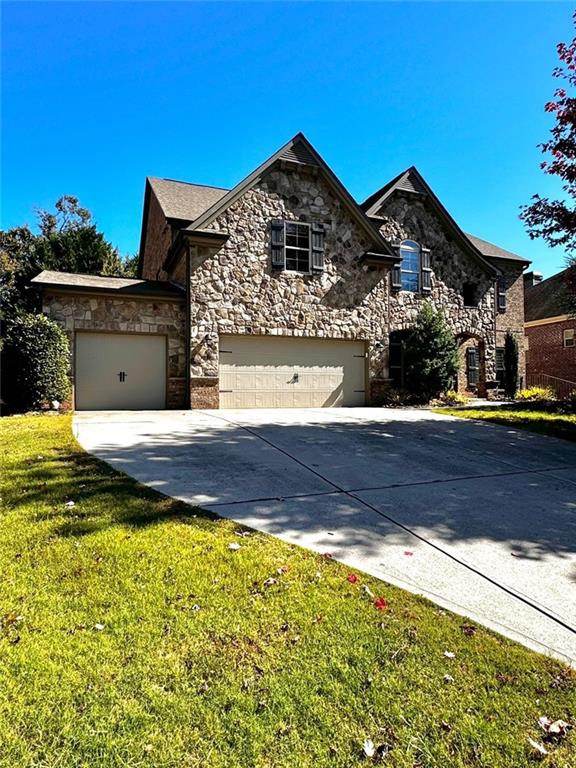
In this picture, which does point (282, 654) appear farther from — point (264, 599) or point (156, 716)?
point (156, 716)

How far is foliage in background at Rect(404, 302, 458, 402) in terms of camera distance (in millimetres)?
15094

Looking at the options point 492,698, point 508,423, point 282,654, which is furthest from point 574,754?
point 508,423

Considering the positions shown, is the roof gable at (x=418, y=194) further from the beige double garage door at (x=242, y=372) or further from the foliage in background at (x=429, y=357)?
the beige double garage door at (x=242, y=372)

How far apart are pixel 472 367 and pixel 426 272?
465cm

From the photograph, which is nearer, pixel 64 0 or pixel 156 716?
pixel 156 716

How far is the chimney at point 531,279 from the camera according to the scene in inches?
1179

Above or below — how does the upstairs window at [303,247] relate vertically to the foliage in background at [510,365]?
above

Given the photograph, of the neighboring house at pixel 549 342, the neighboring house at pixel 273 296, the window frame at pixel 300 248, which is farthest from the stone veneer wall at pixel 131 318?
the neighboring house at pixel 549 342

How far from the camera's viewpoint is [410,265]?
16.3 metres

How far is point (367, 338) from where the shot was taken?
48.7ft

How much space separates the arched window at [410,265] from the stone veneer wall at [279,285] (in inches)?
55.4

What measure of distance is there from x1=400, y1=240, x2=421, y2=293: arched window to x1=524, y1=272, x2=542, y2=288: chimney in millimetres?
17917

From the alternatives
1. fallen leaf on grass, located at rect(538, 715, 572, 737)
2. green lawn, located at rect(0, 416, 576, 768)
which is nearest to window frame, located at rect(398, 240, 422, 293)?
green lawn, located at rect(0, 416, 576, 768)

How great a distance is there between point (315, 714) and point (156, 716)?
71 cm
